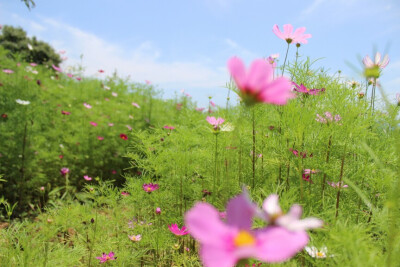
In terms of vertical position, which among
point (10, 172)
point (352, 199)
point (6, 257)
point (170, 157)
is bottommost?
point (6, 257)

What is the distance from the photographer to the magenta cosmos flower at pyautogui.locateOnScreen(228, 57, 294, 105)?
0.40 m

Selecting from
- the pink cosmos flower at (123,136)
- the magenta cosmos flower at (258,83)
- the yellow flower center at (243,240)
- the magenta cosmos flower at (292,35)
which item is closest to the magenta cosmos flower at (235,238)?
the yellow flower center at (243,240)

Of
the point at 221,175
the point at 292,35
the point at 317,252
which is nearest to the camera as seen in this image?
the point at 317,252

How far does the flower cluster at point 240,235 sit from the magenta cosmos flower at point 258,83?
15 centimetres

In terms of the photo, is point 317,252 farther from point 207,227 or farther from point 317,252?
point 207,227

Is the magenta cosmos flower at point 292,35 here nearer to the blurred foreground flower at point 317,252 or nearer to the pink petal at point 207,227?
the blurred foreground flower at point 317,252

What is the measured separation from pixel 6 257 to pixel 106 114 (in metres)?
2.60

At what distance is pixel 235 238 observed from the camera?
0.35 meters

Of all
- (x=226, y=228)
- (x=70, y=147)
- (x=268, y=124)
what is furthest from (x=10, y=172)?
(x=226, y=228)

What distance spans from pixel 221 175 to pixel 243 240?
1.41m

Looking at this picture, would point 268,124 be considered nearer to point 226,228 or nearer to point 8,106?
point 226,228

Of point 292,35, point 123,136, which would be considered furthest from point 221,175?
point 123,136

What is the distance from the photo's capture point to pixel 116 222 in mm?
1724

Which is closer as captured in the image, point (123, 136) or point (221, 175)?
point (221, 175)
